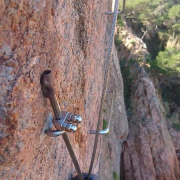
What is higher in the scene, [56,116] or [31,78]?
[31,78]

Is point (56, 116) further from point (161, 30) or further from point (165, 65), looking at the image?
point (161, 30)

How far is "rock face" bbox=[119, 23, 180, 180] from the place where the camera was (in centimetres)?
849

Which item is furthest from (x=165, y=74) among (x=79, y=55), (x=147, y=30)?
(x=79, y=55)

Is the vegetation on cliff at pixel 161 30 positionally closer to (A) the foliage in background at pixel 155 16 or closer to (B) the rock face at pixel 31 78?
(A) the foliage in background at pixel 155 16

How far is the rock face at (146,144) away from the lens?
849 centimetres

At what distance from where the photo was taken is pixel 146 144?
8812 millimetres

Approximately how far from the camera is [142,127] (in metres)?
9.29

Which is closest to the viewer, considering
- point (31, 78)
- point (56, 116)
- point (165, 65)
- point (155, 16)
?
point (31, 78)

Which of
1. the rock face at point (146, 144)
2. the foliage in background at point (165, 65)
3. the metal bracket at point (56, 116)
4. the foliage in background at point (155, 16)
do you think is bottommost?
the rock face at point (146, 144)

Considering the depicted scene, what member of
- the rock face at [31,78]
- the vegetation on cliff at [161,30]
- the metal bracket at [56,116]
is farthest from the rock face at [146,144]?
the metal bracket at [56,116]

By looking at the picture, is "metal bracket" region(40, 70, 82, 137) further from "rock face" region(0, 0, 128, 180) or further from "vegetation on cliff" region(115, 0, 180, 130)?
"vegetation on cliff" region(115, 0, 180, 130)

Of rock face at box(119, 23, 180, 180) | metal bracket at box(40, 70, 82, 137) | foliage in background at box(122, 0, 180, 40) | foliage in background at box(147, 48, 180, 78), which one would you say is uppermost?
foliage in background at box(122, 0, 180, 40)

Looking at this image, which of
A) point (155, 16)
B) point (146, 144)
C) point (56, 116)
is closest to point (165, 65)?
point (146, 144)

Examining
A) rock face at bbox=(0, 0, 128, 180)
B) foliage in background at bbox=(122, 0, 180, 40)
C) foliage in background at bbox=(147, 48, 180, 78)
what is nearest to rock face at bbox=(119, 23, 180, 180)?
foliage in background at bbox=(147, 48, 180, 78)
